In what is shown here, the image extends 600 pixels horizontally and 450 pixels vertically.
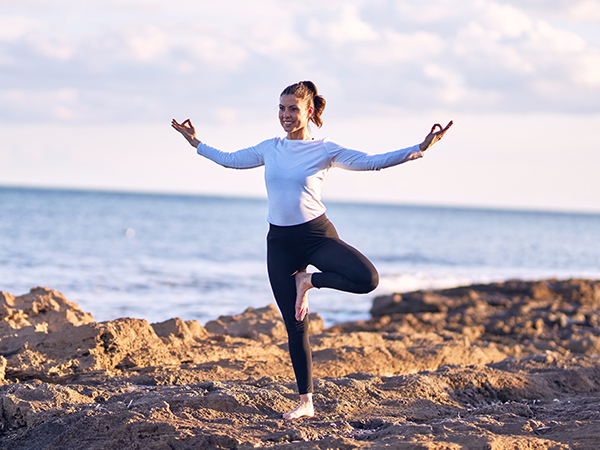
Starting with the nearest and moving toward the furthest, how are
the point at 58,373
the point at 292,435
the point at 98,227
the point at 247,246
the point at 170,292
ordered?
1. the point at 292,435
2. the point at 58,373
3. the point at 170,292
4. the point at 247,246
5. the point at 98,227

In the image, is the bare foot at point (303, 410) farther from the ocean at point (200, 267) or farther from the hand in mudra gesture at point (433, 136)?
the ocean at point (200, 267)

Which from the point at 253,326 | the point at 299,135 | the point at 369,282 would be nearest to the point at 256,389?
the point at 369,282

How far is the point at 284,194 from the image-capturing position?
4.14 meters

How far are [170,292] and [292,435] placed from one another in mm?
12350

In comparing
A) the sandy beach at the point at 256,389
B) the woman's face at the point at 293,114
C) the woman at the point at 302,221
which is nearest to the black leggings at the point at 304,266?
the woman at the point at 302,221

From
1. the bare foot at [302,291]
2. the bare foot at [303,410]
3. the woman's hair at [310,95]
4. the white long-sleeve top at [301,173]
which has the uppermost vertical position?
the woman's hair at [310,95]

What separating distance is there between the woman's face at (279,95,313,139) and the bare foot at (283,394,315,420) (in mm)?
1800

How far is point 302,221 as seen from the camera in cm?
415

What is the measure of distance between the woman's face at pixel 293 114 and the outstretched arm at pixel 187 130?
75 centimetres

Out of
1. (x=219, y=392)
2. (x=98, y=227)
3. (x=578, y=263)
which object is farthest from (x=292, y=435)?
(x=98, y=227)

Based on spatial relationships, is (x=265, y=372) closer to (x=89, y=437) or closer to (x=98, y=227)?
(x=89, y=437)

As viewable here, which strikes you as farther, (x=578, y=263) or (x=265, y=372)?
(x=578, y=263)

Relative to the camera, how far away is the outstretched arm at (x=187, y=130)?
4.70m

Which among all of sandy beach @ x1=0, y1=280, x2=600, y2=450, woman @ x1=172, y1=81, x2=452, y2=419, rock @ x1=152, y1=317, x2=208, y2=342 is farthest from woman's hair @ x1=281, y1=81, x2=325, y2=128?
rock @ x1=152, y1=317, x2=208, y2=342
